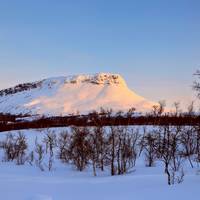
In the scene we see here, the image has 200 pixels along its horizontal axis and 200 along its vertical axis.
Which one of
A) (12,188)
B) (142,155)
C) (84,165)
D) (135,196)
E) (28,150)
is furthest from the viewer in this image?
(28,150)

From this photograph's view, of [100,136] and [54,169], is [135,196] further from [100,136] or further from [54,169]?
[54,169]

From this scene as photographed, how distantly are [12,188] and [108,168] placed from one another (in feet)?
74.8

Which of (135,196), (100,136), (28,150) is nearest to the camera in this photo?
(135,196)

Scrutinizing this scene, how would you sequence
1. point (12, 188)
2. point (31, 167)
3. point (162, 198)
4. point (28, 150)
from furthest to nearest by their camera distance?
1. point (28, 150)
2. point (31, 167)
3. point (12, 188)
4. point (162, 198)

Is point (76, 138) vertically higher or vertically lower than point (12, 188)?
higher

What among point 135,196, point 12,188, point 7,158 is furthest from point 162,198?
point 7,158

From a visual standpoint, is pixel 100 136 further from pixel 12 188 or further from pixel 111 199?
pixel 111 199

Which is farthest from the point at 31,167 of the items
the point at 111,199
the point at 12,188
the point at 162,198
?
the point at 162,198

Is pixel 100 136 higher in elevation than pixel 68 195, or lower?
higher

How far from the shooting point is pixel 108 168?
2223 inches

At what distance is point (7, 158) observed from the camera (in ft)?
238

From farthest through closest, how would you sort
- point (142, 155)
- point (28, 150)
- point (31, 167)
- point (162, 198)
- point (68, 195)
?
point (28, 150) < point (142, 155) < point (31, 167) < point (68, 195) < point (162, 198)

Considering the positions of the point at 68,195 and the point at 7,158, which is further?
the point at 7,158

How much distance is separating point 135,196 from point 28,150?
57.9m
